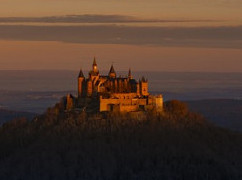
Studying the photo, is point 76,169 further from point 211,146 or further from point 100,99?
point 211,146

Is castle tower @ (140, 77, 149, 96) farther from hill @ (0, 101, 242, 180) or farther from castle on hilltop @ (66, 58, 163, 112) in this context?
hill @ (0, 101, 242, 180)

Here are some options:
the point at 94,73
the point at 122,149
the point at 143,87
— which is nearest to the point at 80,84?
the point at 94,73

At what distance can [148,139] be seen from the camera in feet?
490

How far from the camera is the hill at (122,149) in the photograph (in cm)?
14262

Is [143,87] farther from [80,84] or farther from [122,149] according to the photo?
[122,149]

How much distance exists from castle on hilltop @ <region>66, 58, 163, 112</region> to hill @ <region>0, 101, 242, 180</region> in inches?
46.2

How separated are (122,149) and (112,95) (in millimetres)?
7217

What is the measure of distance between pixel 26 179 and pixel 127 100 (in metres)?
18.0

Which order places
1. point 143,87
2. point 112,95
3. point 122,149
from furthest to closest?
1. point 143,87
2. point 112,95
3. point 122,149

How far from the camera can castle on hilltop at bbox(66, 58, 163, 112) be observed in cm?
14888

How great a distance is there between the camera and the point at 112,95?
149500 mm

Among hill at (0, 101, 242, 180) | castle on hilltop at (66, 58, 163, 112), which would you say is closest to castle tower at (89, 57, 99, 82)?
castle on hilltop at (66, 58, 163, 112)

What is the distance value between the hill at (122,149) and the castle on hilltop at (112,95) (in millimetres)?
1173

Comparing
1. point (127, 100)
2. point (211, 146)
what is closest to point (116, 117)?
point (127, 100)
